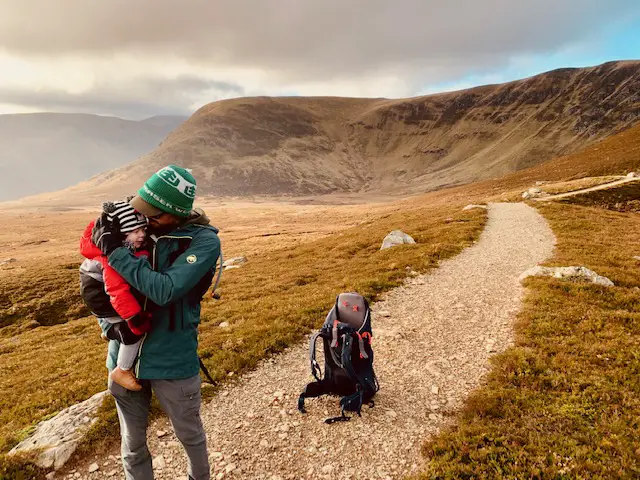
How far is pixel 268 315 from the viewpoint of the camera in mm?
15750

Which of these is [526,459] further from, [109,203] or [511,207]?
[511,207]

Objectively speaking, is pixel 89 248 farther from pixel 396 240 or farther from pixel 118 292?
pixel 396 240

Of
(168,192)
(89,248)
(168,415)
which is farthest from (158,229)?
(168,415)

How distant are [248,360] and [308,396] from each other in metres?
3.03

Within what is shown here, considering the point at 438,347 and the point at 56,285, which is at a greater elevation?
the point at 438,347

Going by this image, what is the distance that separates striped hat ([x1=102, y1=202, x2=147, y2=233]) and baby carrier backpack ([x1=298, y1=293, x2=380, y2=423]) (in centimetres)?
565

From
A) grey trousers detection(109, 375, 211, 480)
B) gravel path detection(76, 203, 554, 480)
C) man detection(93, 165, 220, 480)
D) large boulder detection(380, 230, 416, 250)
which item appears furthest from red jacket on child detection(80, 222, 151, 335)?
large boulder detection(380, 230, 416, 250)

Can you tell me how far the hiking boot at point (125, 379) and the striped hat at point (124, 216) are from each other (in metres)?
2.04

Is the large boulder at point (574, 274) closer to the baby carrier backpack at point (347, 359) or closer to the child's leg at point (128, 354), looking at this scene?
the baby carrier backpack at point (347, 359)

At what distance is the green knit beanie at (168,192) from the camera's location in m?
4.80

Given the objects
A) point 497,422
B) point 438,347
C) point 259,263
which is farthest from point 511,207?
point 497,422

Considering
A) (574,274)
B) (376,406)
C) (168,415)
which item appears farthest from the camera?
(574,274)

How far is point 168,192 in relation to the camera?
4.86 meters

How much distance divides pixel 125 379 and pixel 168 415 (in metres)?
0.84
